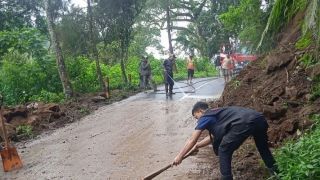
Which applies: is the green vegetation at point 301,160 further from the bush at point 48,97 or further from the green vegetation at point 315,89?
the bush at point 48,97

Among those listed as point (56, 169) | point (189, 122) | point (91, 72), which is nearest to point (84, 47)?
point (91, 72)

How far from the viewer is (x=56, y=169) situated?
8383 millimetres

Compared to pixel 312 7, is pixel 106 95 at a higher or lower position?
lower

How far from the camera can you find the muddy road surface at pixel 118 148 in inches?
305

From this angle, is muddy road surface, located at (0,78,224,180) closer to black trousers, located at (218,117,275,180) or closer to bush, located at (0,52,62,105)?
black trousers, located at (218,117,275,180)

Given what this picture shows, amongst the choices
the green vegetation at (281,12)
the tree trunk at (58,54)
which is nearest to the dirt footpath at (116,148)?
the tree trunk at (58,54)

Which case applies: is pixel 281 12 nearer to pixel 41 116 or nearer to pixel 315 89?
pixel 315 89

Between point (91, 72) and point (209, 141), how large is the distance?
1619 centimetres

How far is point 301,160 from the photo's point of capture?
5.16 metres

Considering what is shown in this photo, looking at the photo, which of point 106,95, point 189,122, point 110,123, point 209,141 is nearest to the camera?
point 209,141

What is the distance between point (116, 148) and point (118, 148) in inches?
2.1

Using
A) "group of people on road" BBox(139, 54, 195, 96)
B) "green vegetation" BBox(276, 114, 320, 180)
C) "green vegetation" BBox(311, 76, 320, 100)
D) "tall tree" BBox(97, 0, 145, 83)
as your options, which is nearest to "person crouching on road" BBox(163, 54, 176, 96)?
"group of people on road" BBox(139, 54, 195, 96)

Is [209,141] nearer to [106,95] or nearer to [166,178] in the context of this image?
[166,178]

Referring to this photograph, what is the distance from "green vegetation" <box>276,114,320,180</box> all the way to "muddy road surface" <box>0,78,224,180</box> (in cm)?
165
